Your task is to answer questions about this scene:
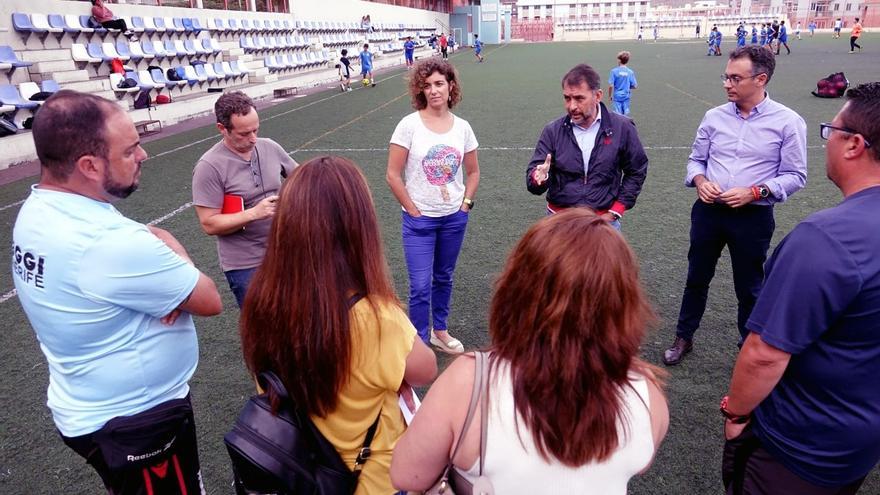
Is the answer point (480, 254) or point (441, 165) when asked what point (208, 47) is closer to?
point (480, 254)

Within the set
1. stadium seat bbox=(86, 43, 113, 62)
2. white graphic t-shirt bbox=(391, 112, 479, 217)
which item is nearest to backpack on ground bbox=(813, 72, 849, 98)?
white graphic t-shirt bbox=(391, 112, 479, 217)

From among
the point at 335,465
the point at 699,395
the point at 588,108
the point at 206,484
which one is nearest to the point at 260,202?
the point at 206,484

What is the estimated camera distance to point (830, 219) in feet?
4.89

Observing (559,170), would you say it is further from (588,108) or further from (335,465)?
(335,465)

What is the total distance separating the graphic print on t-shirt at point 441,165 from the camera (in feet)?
11.8

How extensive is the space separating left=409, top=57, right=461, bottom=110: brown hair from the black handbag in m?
2.48

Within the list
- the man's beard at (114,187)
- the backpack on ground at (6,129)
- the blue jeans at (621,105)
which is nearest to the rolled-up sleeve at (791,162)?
the man's beard at (114,187)

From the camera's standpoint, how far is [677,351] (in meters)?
3.74

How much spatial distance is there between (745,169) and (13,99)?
46.4ft

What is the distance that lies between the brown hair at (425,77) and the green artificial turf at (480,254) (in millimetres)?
1789

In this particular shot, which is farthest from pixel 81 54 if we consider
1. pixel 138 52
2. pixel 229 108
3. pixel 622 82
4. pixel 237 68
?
pixel 229 108

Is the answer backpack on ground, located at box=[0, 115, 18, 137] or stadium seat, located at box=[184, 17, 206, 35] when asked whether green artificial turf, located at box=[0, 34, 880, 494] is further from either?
stadium seat, located at box=[184, 17, 206, 35]

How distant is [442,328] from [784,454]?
257 cm

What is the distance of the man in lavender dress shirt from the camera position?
317 centimetres
